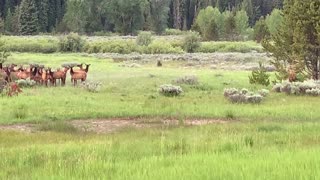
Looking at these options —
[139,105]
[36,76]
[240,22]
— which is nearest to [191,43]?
[240,22]

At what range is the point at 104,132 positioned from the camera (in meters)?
15.5

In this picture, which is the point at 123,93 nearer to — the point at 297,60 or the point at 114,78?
the point at 114,78

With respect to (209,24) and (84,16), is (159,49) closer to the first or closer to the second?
(209,24)

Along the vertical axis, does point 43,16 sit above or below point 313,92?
above

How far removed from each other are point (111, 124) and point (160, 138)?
454 centimetres

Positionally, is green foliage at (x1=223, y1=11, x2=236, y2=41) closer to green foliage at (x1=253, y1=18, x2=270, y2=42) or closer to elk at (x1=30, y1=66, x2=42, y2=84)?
green foliage at (x1=253, y1=18, x2=270, y2=42)

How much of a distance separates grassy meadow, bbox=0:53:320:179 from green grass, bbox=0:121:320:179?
0.6 inches

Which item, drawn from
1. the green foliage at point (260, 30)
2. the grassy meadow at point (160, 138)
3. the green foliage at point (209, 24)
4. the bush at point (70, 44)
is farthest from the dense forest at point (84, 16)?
the grassy meadow at point (160, 138)

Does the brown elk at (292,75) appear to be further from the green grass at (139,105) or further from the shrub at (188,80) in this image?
the shrub at (188,80)

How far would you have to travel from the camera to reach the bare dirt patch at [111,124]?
1593cm

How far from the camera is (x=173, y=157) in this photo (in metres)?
9.16

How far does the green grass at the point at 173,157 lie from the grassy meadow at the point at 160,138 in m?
0.02

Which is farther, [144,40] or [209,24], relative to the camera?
[209,24]

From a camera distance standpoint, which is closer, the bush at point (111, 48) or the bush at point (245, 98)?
the bush at point (245, 98)
